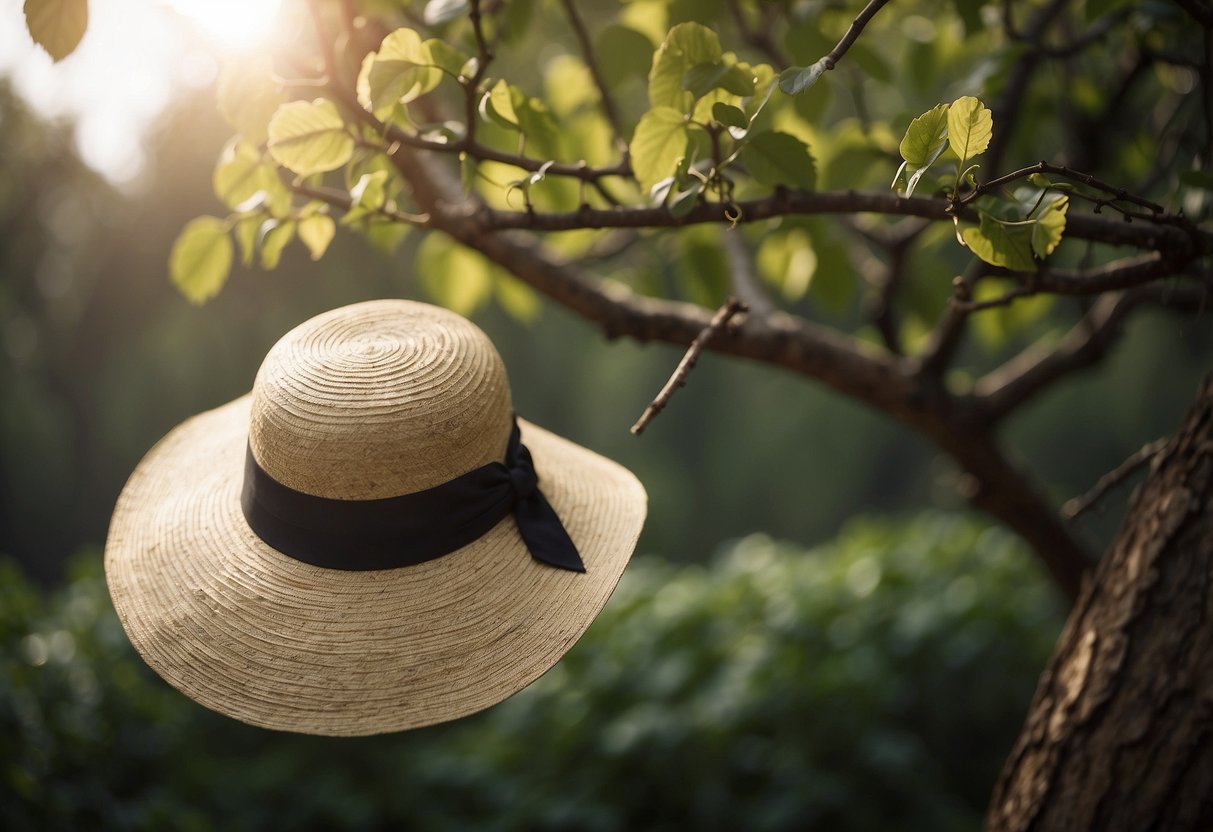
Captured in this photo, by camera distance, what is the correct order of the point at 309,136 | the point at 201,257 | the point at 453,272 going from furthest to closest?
the point at 453,272
the point at 201,257
the point at 309,136

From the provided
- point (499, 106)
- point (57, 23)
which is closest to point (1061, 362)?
point (499, 106)

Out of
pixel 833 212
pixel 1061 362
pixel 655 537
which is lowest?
pixel 655 537

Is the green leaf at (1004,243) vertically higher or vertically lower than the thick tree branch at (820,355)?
higher

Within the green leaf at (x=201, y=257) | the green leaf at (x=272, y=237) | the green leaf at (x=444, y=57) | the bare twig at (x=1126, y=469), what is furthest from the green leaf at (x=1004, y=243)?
the green leaf at (x=201, y=257)

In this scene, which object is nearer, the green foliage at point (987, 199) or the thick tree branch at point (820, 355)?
the green foliage at point (987, 199)

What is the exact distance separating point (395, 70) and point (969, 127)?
1.71ft

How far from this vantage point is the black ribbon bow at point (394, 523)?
0.88 meters

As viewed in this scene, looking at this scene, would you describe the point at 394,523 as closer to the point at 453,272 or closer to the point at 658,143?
the point at 658,143

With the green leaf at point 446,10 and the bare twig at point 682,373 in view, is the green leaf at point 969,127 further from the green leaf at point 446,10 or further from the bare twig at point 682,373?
the green leaf at point 446,10

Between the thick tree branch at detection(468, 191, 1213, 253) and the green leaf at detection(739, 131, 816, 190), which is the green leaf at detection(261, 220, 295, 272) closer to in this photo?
the thick tree branch at detection(468, 191, 1213, 253)

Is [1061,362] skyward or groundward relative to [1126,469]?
→ groundward

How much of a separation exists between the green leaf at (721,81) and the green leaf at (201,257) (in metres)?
Answer: 0.66

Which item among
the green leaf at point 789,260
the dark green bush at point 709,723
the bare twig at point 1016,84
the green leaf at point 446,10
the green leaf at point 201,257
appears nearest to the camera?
the green leaf at point 446,10

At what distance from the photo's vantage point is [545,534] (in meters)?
0.93
